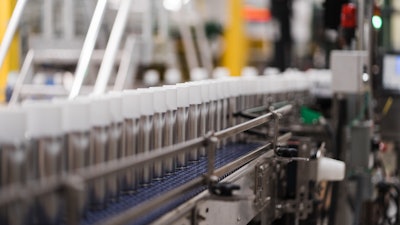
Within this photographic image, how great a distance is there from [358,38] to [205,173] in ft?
9.30

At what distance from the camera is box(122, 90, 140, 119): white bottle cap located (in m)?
1.89

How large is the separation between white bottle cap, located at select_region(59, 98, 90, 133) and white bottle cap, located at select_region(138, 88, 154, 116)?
29cm

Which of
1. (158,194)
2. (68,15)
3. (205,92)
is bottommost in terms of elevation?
(158,194)

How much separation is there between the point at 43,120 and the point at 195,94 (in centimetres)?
92

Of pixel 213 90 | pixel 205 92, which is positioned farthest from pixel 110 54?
pixel 205 92

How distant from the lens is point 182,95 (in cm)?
228

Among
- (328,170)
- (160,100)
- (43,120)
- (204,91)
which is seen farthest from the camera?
(328,170)

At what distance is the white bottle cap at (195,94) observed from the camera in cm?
236

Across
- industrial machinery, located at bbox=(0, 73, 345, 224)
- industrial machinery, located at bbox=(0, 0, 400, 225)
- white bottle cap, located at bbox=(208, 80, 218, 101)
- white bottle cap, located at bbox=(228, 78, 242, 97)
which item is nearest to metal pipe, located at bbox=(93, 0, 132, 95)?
industrial machinery, located at bbox=(0, 0, 400, 225)

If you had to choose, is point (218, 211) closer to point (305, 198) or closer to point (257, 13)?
point (305, 198)

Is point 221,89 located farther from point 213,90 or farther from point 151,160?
point 151,160

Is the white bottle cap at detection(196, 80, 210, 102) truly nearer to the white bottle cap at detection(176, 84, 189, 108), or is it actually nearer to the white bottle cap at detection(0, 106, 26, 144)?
the white bottle cap at detection(176, 84, 189, 108)

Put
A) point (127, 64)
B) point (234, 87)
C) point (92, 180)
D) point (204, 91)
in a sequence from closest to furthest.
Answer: point (92, 180)
point (204, 91)
point (234, 87)
point (127, 64)

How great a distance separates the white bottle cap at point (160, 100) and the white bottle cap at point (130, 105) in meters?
0.10
